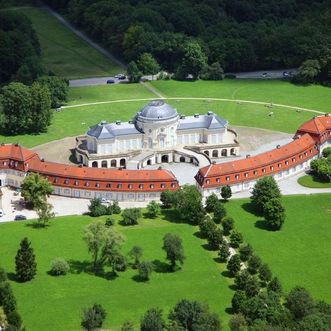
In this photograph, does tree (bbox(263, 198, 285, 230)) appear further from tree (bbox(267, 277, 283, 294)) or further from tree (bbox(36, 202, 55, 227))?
tree (bbox(36, 202, 55, 227))

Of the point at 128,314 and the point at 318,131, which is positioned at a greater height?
the point at 318,131

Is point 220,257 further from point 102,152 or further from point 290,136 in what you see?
point 290,136

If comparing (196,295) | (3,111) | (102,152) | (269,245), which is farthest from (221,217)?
(3,111)

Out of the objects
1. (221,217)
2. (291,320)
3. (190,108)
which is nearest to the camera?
(291,320)

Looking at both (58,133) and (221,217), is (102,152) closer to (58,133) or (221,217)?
(58,133)

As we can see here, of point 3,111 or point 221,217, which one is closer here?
point 221,217

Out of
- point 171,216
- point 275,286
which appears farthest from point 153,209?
point 275,286

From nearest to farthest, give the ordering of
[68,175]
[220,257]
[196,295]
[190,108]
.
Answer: [196,295] < [220,257] < [68,175] < [190,108]

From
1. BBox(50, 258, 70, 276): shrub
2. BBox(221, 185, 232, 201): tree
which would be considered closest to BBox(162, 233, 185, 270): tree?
BBox(50, 258, 70, 276): shrub
